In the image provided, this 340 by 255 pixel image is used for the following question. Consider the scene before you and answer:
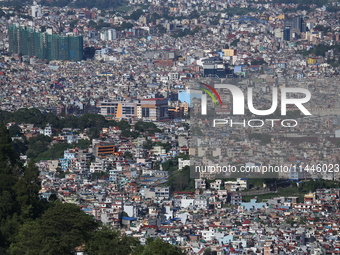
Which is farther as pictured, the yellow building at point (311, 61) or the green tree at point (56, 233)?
the yellow building at point (311, 61)

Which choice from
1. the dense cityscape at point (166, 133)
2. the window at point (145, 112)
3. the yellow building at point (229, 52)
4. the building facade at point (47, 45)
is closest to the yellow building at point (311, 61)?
the dense cityscape at point (166, 133)

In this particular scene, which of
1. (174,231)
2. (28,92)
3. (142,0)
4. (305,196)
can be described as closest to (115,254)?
(174,231)

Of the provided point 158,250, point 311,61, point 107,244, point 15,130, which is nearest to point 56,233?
point 107,244

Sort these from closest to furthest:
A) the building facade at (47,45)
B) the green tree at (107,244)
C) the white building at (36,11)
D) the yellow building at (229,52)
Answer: the green tree at (107,244) < the building facade at (47,45) < the yellow building at (229,52) < the white building at (36,11)

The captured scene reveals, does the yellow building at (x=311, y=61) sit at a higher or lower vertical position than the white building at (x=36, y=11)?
lower

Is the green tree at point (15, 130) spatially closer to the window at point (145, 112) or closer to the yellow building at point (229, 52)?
the window at point (145, 112)

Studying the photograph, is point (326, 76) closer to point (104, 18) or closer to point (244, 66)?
point (244, 66)

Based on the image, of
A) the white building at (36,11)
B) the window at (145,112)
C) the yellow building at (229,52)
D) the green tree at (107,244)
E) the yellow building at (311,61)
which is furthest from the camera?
the white building at (36,11)

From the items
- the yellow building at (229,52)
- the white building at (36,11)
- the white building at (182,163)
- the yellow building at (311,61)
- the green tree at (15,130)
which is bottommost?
the white building at (182,163)

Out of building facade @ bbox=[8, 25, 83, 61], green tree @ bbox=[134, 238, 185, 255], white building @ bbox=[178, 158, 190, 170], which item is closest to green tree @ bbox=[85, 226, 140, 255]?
green tree @ bbox=[134, 238, 185, 255]

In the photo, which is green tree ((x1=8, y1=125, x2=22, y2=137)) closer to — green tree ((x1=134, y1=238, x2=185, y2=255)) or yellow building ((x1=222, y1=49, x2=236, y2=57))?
green tree ((x1=134, y1=238, x2=185, y2=255))
